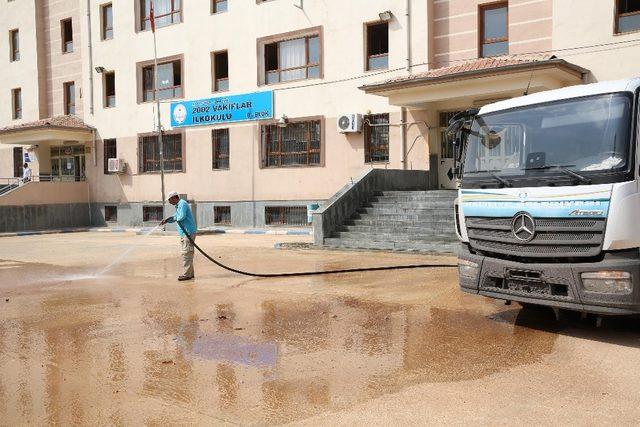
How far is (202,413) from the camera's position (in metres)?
4.16

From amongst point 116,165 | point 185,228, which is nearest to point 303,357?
point 185,228

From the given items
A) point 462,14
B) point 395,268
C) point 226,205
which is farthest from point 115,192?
point 395,268

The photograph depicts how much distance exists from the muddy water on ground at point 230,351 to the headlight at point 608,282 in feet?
2.36

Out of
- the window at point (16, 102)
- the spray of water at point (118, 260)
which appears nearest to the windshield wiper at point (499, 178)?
the spray of water at point (118, 260)

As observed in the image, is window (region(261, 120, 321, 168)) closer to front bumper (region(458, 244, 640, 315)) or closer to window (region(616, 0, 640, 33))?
window (region(616, 0, 640, 33))

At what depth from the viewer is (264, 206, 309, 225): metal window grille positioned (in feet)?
70.7

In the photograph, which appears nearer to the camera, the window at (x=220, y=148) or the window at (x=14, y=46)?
the window at (x=220, y=148)

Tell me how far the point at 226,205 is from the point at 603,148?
18832 millimetres

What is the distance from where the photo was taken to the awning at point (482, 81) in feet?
49.1

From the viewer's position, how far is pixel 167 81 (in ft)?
83.0

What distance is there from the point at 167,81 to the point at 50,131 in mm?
5945

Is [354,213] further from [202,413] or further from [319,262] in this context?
[202,413]

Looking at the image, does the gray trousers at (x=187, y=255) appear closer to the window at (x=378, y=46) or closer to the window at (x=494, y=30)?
the window at (x=378, y=46)

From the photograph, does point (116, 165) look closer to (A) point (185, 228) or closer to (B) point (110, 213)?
(B) point (110, 213)
